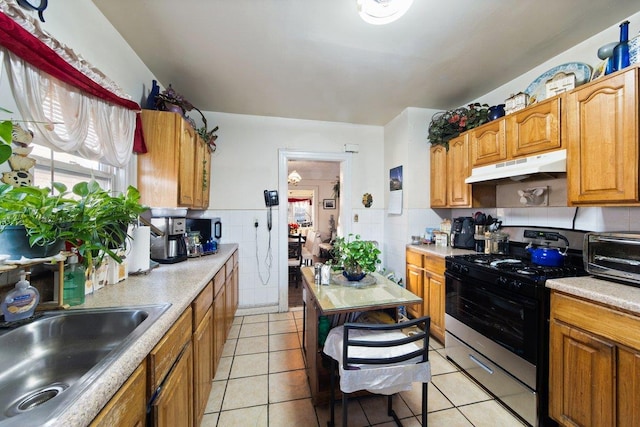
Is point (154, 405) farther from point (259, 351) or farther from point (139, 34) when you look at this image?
point (139, 34)

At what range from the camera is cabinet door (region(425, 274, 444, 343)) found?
2.29 meters

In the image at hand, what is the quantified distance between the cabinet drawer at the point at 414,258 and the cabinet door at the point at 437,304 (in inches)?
8.4

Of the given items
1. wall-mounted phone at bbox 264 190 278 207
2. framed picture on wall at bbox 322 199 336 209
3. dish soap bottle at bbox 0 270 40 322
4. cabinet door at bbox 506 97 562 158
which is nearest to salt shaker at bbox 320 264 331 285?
dish soap bottle at bbox 0 270 40 322

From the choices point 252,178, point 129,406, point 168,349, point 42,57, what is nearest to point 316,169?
point 252,178

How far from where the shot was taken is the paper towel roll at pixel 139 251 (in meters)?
1.51

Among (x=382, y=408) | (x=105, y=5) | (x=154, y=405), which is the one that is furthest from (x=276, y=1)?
(x=382, y=408)

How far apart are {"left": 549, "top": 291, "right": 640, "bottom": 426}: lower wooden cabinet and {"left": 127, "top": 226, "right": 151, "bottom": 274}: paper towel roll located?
96.2 inches

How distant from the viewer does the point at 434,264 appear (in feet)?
7.85

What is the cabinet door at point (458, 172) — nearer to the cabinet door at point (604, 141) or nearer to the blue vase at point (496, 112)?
the blue vase at point (496, 112)

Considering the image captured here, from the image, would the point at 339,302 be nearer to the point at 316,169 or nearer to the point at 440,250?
A: the point at 440,250

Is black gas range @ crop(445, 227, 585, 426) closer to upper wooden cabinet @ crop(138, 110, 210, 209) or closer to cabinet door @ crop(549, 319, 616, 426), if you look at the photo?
cabinet door @ crop(549, 319, 616, 426)

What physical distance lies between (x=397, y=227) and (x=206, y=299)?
234 cm

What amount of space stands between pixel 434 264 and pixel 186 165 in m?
2.43

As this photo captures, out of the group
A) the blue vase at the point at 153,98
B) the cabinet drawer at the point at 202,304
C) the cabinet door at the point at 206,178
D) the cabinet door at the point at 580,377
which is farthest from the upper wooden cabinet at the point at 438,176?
the blue vase at the point at 153,98
